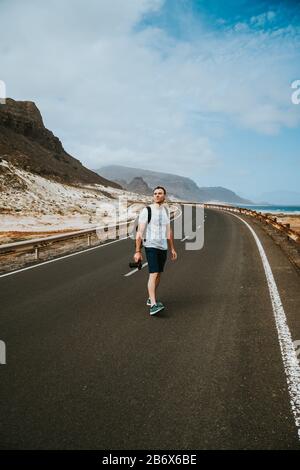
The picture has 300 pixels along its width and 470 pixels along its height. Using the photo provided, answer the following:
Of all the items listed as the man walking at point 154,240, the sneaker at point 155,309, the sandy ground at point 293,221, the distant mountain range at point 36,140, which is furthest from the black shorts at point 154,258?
the distant mountain range at point 36,140

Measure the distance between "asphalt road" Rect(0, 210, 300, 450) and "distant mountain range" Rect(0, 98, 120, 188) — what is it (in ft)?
251

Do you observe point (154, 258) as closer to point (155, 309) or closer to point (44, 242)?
point (155, 309)

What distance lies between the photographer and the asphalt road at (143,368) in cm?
304

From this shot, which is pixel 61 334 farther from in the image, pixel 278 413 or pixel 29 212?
pixel 29 212

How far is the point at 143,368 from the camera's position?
4227 mm

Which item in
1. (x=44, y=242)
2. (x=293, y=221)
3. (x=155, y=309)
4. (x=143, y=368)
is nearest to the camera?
(x=143, y=368)

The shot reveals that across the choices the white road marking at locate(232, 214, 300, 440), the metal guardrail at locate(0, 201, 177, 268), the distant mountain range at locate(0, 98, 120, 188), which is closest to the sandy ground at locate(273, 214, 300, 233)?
the metal guardrail at locate(0, 201, 177, 268)

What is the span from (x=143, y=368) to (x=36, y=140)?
10302 centimetres

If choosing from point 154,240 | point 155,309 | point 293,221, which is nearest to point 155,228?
point 154,240

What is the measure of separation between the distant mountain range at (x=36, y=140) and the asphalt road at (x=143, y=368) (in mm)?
76656

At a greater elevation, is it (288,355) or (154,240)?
Result: (154,240)

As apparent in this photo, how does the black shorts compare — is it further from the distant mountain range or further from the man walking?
the distant mountain range

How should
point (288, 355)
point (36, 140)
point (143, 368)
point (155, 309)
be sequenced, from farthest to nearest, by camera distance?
point (36, 140) → point (155, 309) → point (288, 355) → point (143, 368)
